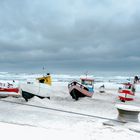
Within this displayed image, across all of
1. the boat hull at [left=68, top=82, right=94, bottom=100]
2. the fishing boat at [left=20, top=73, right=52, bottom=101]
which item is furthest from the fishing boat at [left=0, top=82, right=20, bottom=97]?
the boat hull at [left=68, top=82, right=94, bottom=100]

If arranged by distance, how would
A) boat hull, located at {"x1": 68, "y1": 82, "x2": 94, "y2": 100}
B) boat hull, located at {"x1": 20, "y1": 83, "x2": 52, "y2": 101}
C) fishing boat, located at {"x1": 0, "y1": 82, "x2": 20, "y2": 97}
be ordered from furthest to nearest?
1. boat hull, located at {"x1": 68, "y1": 82, "x2": 94, "y2": 100}
2. fishing boat, located at {"x1": 0, "y1": 82, "x2": 20, "y2": 97}
3. boat hull, located at {"x1": 20, "y1": 83, "x2": 52, "y2": 101}

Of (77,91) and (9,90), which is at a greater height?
(9,90)

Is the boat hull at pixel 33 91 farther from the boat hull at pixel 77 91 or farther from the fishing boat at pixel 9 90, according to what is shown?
the boat hull at pixel 77 91

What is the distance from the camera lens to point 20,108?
13.9 m

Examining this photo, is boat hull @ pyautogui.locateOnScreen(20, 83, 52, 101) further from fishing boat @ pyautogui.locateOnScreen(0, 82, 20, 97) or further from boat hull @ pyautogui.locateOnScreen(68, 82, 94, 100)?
boat hull @ pyautogui.locateOnScreen(68, 82, 94, 100)

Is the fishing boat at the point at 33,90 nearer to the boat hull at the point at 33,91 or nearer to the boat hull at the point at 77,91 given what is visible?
the boat hull at the point at 33,91

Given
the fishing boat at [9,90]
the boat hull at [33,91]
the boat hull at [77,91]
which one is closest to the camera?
the boat hull at [33,91]

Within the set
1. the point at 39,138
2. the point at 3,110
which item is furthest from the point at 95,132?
the point at 3,110

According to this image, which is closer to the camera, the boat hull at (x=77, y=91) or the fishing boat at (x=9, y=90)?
the fishing boat at (x=9, y=90)

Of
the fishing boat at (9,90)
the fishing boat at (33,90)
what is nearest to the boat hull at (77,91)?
the fishing boat at (33,90)

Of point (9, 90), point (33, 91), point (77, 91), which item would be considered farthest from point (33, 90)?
point (77, 91)

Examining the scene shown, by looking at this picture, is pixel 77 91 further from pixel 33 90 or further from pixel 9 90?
pixel 9 90

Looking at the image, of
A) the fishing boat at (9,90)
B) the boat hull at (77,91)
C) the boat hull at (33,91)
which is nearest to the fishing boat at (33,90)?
the boat hull at (33,91)

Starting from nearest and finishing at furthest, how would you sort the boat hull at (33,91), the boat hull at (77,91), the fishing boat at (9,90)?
the boat hull at (33,91) < the fishing boat at (9,90) < the boat hull at (77,91)
